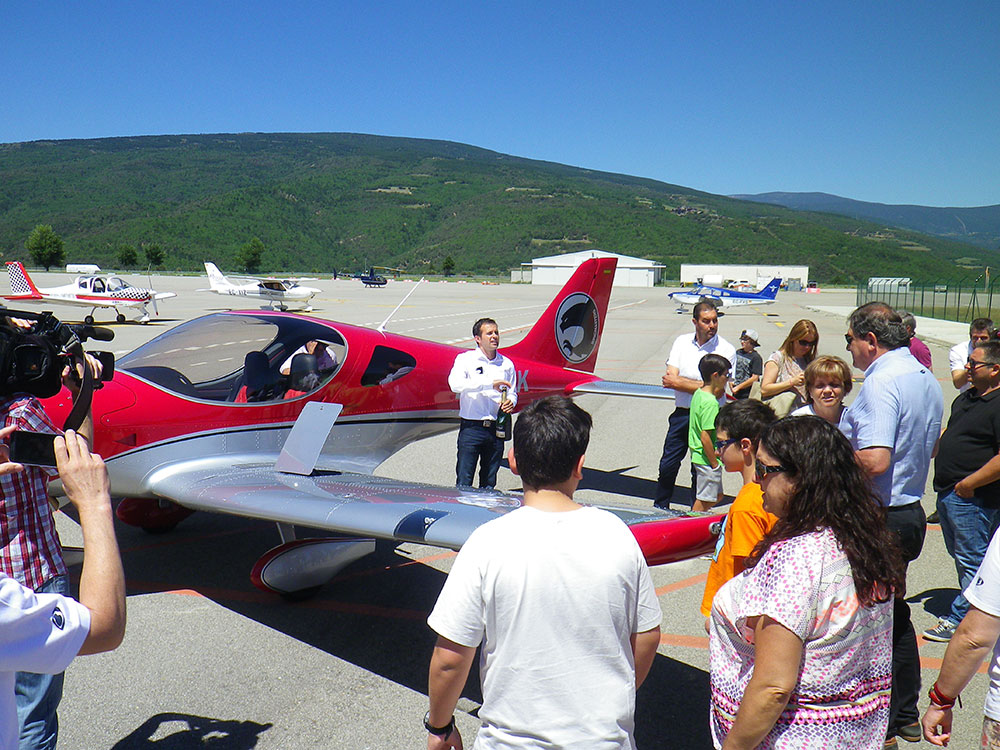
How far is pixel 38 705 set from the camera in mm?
2002

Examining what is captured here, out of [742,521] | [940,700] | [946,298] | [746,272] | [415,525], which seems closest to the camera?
[940,700]

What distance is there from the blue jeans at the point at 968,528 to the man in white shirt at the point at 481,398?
9.96ft

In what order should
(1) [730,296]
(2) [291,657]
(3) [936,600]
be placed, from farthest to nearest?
(1) [730,296] → (3) [936,600] → (2) [291,657]

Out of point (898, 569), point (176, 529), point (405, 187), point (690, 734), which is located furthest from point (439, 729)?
point (405, 187)

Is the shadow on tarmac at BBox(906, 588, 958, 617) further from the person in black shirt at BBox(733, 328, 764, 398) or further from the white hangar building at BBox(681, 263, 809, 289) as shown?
the white hangar building at BBox(681, 263, 809, 289)

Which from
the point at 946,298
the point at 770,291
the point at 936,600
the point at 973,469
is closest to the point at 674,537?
the point at 973,469

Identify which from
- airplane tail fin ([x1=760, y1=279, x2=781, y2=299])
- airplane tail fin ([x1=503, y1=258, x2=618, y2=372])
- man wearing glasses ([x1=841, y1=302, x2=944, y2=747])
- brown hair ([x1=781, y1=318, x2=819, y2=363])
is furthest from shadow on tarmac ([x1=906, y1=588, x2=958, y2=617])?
airplane tail fin ([x1=760, y1=279, x2=781, y2=299])

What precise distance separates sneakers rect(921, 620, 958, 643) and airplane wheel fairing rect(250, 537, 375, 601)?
3410 mm

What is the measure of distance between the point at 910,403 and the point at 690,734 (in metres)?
1.79

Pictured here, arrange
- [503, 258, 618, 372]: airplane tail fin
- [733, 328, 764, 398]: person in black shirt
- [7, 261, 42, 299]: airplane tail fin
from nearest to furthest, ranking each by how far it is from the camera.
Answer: [733, 328, 764, 398]: person in black shirt
[503, 258, 618, 372]: airplane tail fin
[7, 261, 42, 299]: airplane tail fin

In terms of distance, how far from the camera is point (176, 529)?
226 inches

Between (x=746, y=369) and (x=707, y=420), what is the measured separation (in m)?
1.79

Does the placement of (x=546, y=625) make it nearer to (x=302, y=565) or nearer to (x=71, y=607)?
(x=71, y=607)

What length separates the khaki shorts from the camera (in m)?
5.23
